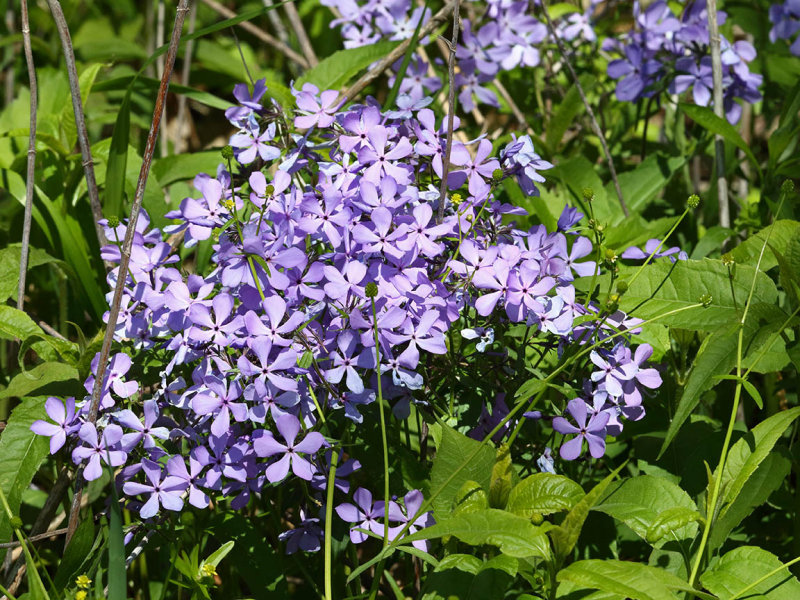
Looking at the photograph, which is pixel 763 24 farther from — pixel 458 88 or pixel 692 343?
pixel 692 343

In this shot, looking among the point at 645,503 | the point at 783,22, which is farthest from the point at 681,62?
the point at 645,503

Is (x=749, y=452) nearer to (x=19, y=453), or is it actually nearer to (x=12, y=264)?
(x=19, y=453)

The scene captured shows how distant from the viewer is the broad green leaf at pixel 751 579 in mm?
1430

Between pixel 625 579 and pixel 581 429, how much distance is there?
0.33 meters

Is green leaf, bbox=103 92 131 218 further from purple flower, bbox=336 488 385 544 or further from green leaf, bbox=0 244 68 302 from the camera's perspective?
purple flower, bbox=336 488 385 544

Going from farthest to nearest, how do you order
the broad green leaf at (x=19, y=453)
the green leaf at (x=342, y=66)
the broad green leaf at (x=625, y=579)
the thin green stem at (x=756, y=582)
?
the green leaf at (x=342, y=66), the broad green leaf at (x=19, y=453), the thin green stem at (x=756, y=582), the broad green leaf at (x=625, y=579)

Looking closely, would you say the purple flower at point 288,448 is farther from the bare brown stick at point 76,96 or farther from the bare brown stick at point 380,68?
the bare brown stick at point 380,68

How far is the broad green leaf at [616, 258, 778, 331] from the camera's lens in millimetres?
1704

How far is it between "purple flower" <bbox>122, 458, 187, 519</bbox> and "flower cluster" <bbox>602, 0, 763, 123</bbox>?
1.80 metres

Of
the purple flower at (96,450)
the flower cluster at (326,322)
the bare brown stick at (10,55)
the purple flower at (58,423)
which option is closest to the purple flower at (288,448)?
the flower cluster at (326,322)

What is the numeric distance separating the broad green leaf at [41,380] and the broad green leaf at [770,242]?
1.47 metres

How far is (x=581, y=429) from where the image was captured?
1.58m

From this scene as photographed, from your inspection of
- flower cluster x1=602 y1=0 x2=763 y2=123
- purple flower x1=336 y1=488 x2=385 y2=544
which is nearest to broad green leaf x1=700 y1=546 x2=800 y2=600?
purple flower x1=336 y1=488 x2=385 y2=544

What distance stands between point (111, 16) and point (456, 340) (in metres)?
3.89
